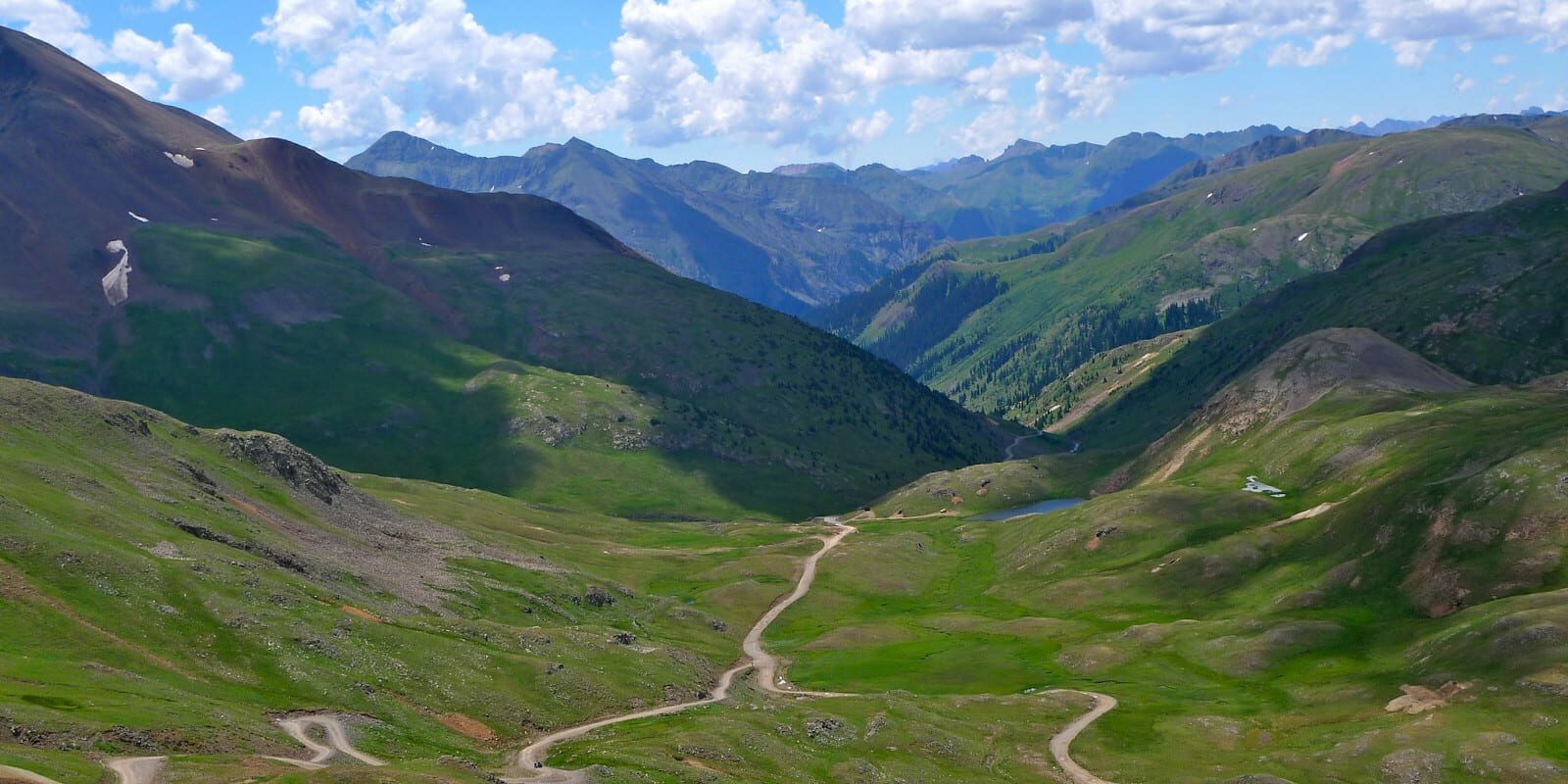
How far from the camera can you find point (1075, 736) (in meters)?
123

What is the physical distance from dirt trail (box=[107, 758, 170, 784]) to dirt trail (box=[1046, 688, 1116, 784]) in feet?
248

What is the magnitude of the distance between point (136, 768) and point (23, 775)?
8198 mm

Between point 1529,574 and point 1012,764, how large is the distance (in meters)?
76.7

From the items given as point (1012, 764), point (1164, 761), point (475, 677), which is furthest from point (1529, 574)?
point (475, 677)

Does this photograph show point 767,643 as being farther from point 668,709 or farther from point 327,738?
point 327,738

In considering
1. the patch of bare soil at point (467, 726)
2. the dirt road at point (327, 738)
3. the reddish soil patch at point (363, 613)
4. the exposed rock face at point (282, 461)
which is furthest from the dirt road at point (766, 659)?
the exposed rock face at point (282, 461)

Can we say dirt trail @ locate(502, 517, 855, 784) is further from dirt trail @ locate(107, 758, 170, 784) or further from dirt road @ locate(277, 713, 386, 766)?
dirt trail @ locate(107, 758, 170, 784)

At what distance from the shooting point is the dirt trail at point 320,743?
8412 centimetres

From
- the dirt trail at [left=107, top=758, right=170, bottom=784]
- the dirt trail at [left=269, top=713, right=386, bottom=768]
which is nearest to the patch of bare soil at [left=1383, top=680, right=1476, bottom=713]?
the dirt trail at [left=269, top=713, right=386, bottom=768]

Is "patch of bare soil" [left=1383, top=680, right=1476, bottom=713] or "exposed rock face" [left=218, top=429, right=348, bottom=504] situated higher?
"exposed rock face" [left=218, top=429, right=348, bottom=504]

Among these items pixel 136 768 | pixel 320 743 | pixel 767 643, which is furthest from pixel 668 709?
pixel 136 768

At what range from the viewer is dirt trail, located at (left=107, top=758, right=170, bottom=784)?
6825 cm

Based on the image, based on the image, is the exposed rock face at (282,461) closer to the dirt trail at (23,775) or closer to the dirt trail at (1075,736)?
the dirt trail at (1075,736)

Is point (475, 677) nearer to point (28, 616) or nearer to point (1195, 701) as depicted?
point (28, 616)
